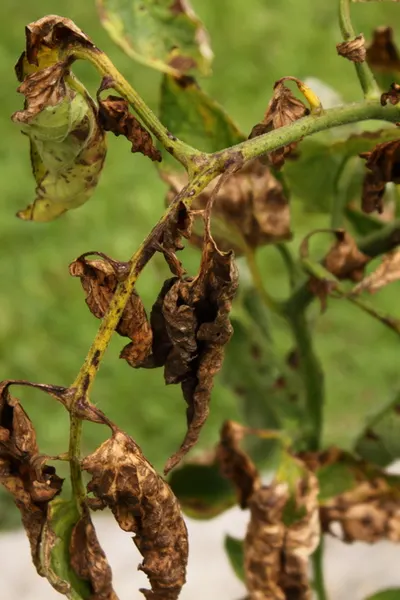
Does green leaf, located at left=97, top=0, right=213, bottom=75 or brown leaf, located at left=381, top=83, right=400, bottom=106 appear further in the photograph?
green leaf, located at left=97, top=0, right=213, bottom=75

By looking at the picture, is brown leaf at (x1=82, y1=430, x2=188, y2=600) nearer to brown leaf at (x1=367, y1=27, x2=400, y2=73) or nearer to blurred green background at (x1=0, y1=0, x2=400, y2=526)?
brown leaf at (x1=367, y1=27, x2=400, y2=73)

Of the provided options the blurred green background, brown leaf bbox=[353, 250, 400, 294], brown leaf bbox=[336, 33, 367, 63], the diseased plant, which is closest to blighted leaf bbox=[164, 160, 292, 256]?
the diseased plant

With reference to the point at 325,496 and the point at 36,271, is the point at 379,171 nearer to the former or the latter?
the point at 325,496

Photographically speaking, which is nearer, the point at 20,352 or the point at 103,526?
the point at 103,526

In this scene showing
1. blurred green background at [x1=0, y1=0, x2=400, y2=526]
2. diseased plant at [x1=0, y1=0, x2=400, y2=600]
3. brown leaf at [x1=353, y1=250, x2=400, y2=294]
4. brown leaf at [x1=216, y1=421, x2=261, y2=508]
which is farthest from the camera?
blurred green background at [x1=0, y1=0, x2=400, y2=526]

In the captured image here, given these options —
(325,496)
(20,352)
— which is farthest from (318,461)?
(20,352)

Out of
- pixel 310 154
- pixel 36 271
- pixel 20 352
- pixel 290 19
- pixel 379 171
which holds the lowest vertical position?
pixel 379 171

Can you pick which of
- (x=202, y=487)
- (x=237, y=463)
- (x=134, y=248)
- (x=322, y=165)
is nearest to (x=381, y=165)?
(x=322, y=165)

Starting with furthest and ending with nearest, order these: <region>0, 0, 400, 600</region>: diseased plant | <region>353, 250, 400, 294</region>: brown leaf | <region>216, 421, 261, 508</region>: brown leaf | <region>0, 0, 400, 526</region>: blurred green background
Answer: <region>0, 0, 400, 526</region>: blurred green background
<region>216, 421, 261, 508</region>: brown leaf
<region>353, 250, 400, 294</region>: brown leaf
<region>0, 0, 400, 600</region>: diseased plant
